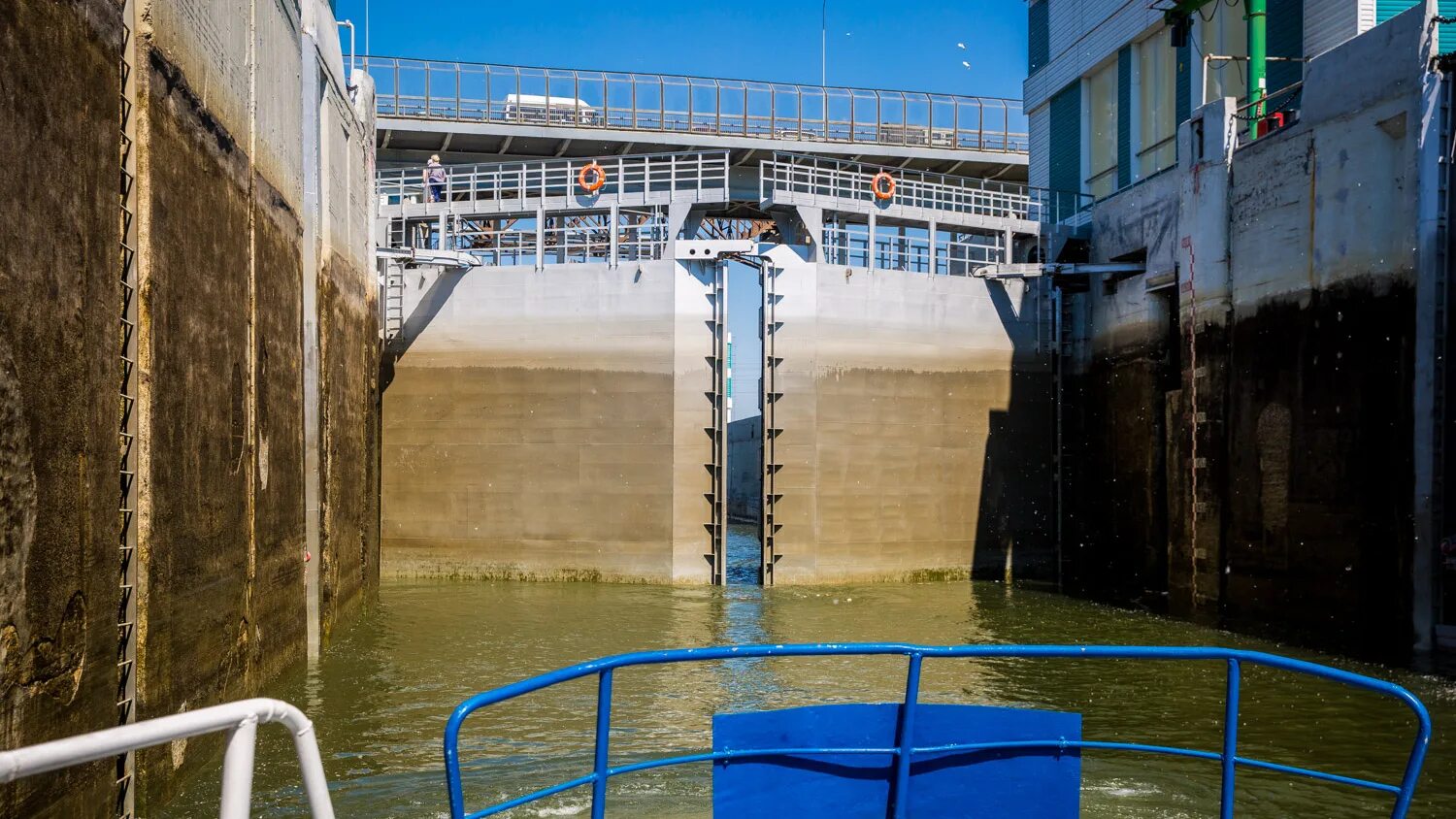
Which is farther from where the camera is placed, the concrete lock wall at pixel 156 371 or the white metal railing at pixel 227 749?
the concrete lock wall at pixel 156 371

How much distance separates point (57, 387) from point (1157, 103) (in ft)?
56.2

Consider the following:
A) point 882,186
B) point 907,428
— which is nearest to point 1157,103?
point 882,186

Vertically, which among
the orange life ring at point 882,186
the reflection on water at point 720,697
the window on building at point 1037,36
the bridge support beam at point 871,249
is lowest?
the reflection on water at point 720,697

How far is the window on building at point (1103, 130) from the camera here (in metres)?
20.6

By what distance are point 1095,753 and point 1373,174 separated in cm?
662

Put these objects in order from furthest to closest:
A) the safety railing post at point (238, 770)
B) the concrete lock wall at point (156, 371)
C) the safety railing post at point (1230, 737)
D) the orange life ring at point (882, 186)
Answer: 1. the orange life ring at point (882, 186)
2. the concrete lock wall at point (156, 371)
3. the safety railing post at point (1230, 737)
4. the safety railing post at point (238, 770)

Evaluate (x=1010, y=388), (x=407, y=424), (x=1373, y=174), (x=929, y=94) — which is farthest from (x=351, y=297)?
(x=929, y=94)

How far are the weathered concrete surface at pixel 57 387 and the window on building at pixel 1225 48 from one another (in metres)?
14.9

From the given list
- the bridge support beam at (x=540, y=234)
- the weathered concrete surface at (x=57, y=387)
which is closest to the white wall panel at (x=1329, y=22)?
the bridge support beam at (x=540, y=234)

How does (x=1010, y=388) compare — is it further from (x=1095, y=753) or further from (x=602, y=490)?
(x=1095, y=753)

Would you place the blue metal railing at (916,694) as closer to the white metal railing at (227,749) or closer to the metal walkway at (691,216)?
the white metal railing at (227,749)

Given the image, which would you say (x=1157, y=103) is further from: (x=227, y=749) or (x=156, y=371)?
(x=227, y=749)

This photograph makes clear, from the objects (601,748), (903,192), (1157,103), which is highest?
(1157,103)

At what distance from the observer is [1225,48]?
17641 mm
